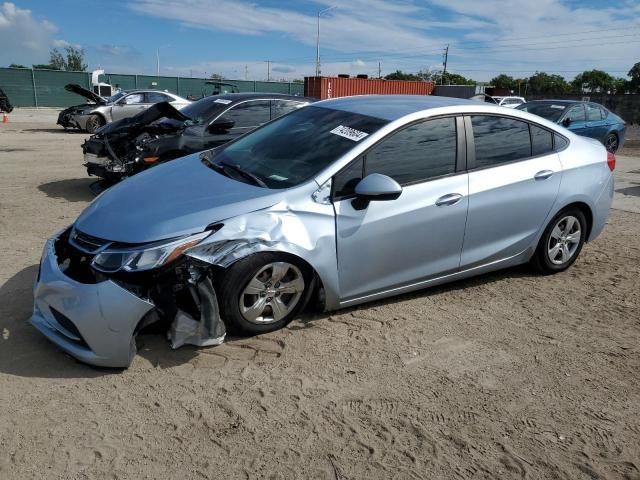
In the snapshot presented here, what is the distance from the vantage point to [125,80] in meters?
38.1

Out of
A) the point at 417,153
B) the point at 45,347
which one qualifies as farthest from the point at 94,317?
the point at 417,153

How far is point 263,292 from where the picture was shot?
3.57 meters

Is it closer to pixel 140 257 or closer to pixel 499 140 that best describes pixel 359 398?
pixel 140 257

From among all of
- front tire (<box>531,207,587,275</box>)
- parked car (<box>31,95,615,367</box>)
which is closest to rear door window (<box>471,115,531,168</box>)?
parked car (<box>31,95,615,367</box>)

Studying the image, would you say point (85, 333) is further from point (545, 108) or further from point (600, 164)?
point (545, 108)

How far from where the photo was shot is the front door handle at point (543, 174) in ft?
15.2

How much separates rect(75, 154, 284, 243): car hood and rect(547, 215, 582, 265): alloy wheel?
9.27 ft

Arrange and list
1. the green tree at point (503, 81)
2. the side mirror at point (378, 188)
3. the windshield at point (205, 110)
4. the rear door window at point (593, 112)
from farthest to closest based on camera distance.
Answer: the green tree at point (503, 81)
the rear door window at point (593, 112)
the windshield at point (205, 110)
the side mirror at point (378, 188)

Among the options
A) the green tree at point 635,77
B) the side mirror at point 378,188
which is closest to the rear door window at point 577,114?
the side mirror at point 378,188

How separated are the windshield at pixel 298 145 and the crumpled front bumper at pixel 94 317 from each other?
1.28 m

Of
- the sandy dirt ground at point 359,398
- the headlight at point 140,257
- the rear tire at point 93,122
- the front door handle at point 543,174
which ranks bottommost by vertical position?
the sandy dirt ground at point 359,398

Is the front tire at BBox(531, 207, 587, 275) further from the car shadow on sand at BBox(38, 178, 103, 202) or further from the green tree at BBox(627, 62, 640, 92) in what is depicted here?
the green tree at BBox(627, 62, 640, 92)

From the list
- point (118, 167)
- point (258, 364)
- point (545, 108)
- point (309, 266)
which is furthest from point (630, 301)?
point (545, 108)

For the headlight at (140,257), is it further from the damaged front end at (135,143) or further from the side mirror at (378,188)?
the damaged front end at (135,143)
